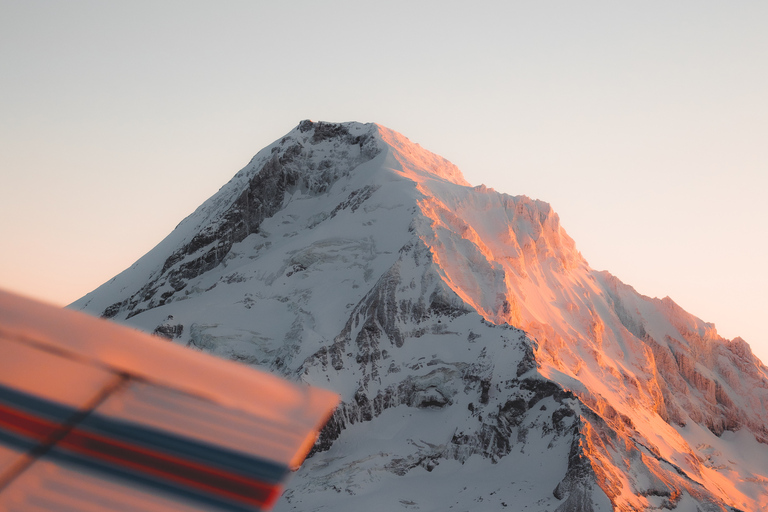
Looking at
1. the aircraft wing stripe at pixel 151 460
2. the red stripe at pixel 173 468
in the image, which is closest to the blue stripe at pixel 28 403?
the aircraft wing stripe at pixel 151 460

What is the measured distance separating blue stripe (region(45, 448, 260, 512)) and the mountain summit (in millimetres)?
39488

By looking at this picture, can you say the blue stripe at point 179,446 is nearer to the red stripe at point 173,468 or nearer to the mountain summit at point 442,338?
the red stripe at point 173,468

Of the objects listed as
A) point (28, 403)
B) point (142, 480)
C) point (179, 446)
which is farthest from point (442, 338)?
point (28, 403)

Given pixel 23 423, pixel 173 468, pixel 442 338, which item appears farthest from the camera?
pixel 442 338

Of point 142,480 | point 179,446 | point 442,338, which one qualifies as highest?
point 179,446

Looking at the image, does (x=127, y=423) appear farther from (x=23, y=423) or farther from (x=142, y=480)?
(x=23, y=423)

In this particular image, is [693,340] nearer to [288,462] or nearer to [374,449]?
[374,449]

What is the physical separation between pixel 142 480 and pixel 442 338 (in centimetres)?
5343

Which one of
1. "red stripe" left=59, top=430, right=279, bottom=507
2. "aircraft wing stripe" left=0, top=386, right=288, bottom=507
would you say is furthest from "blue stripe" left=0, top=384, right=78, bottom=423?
"red stripe" left=59, top=430, right=279, bottom=507

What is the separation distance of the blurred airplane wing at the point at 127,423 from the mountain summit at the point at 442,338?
39.4 meters

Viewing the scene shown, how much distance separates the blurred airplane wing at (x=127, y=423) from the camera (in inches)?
115

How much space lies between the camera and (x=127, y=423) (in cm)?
303

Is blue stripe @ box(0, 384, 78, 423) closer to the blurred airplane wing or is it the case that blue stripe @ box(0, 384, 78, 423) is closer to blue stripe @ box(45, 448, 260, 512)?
the blurred airplane wing

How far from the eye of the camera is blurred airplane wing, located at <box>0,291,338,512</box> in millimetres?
2914
